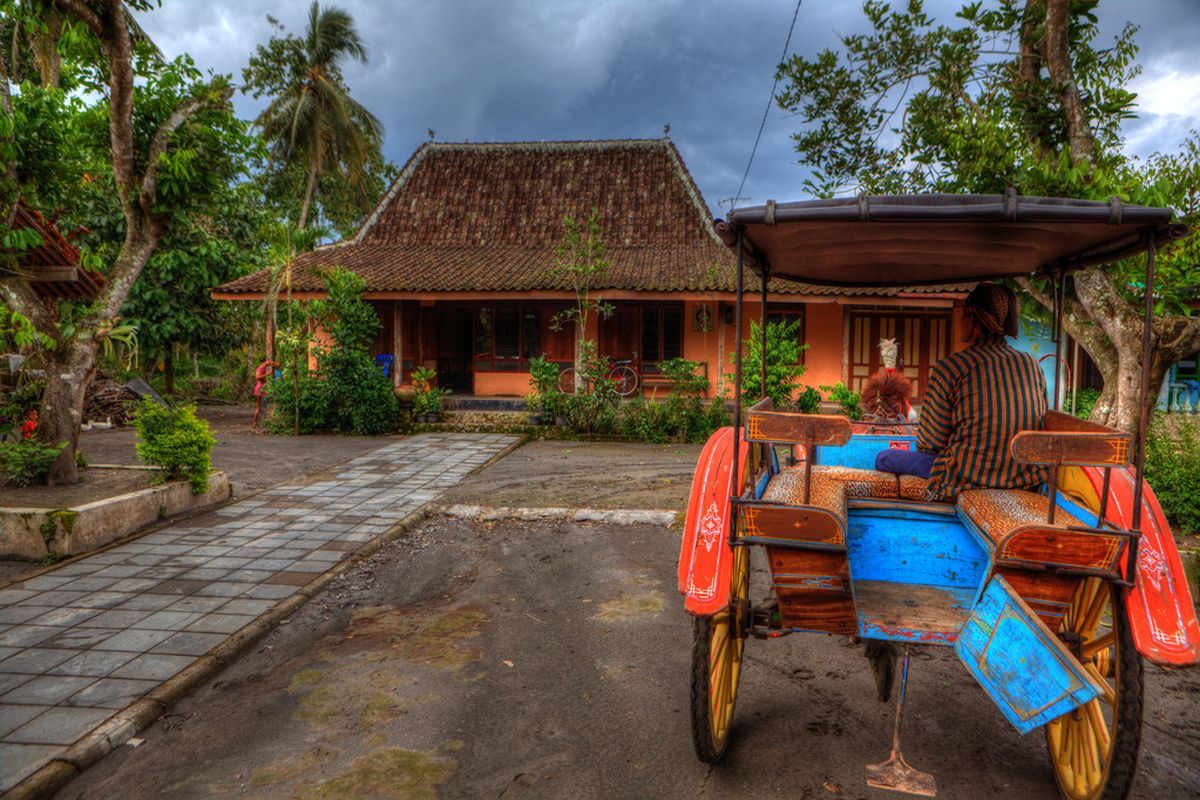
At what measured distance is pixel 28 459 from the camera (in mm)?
6656

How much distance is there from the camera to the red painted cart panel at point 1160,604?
7.30ft

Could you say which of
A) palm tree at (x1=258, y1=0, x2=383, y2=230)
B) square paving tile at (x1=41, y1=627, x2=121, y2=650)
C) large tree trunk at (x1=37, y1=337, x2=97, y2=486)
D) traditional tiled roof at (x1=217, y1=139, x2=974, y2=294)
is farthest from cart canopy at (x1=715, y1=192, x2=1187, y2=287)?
palm tree at (x1=258, y1=0, x2=383, y2=230)

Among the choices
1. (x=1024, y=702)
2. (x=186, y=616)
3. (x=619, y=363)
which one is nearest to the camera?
(x=1024, y=702)

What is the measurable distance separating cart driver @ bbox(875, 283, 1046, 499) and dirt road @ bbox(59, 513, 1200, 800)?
1120 mm

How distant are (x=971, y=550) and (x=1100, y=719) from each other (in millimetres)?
670

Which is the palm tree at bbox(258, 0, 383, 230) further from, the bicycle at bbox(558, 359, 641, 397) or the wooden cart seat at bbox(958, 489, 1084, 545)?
the wooden cart seat at bbox(958, 489, 1084, 545)

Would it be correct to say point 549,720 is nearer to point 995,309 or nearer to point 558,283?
point 995,309

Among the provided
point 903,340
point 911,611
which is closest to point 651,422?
point 903,340

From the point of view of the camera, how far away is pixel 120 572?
207 inches

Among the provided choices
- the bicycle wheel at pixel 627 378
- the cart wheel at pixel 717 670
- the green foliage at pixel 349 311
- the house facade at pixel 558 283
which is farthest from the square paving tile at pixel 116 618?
the bicycle wheel at pixel 627 378

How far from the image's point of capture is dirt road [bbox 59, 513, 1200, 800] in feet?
9.07

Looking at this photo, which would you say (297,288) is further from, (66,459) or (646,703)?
(646,703)

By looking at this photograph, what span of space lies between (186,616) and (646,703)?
2896mm

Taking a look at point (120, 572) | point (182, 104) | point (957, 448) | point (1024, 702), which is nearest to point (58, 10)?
point (182, 104)
